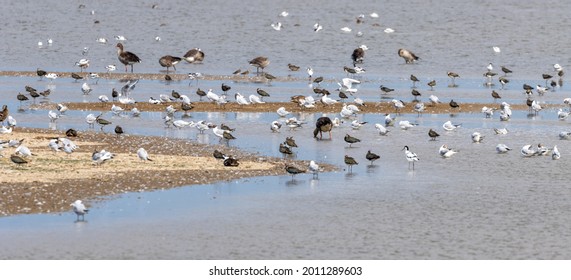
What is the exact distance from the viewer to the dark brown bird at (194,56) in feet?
160

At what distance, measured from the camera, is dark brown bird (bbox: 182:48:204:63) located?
1914 inches

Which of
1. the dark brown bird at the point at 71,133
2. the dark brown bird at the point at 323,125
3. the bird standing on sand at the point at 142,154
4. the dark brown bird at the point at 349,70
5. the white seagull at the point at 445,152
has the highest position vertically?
the dark brown bird at the point at 349,70

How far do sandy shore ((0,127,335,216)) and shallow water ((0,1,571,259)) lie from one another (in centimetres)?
61

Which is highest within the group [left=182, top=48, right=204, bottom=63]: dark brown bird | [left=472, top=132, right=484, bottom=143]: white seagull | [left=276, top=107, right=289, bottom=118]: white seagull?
[left=182, top=48, right=204, bottom=63]: dark brown bird

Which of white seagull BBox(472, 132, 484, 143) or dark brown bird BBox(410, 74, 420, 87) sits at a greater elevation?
dark brown bird BBox(410, 74, 420, 87)

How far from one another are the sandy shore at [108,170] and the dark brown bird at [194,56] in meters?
21.4

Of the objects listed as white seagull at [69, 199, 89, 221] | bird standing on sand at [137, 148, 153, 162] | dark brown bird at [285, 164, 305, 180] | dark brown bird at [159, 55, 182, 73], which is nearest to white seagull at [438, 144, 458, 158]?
dark brown bird at [285, 164, 305, 180]

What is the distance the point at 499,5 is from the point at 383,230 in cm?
5411

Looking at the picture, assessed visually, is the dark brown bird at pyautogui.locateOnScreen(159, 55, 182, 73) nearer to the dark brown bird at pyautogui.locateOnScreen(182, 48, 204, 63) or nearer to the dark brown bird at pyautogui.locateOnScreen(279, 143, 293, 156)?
the dark brown bird at pyautogui.locateOnScreen(182, 48, 204, 63)

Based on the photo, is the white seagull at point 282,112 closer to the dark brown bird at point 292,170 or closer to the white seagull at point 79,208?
the dark brown bird at point 292,170

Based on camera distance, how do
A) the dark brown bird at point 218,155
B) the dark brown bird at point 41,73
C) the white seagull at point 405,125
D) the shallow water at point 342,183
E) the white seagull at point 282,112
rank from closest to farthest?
the shallow water at point 342,183, the dark brown bird at point 218,155, the white seagull at point 405,125, the white seagull at point 282,112, the dark brown bird at point 41,73

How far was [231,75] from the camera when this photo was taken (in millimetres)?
45062

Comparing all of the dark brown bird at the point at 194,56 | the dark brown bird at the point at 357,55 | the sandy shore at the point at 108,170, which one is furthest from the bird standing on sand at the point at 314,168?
the dark brown bird at the point at 194,56

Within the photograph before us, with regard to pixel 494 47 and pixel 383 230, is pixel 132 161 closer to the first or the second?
pixel 383 230
